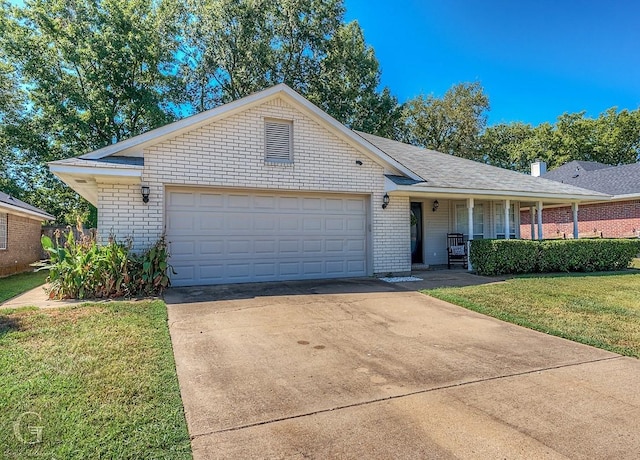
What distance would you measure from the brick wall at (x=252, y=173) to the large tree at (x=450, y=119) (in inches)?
867

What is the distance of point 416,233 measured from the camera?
13172mm

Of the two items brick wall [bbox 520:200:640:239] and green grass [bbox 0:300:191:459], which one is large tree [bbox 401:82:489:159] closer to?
brick wall [bbox 520:200:640:239]

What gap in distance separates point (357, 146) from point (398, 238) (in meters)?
2.85

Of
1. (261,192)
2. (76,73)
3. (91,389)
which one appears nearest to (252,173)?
(261,192)

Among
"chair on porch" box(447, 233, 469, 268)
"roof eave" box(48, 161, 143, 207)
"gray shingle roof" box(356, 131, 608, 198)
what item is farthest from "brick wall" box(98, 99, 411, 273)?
"chair on porch" box(447, 233, 469, 268)

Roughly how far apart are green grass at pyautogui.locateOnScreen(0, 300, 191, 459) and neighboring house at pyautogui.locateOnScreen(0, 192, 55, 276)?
35.0 feet

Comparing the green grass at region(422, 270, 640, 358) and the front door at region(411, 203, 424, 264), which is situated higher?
the front door at region(411, 203, 424, 264)

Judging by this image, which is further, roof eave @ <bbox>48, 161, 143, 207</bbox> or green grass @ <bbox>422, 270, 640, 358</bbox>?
roof eave @ <bbox>48, 161, 143, 207</bbox>

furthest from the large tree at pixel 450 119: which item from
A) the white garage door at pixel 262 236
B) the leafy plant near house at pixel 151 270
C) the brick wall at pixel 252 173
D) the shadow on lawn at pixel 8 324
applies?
the shadow on lawn at pixel 8 324

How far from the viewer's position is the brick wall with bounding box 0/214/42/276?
559 inches

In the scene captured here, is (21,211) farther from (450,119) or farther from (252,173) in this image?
(450,119)

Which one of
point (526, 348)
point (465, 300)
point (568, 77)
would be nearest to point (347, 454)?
point (526, 348)

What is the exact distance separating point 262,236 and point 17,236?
1258 cm

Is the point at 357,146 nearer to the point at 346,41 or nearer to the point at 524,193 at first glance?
the point at 524,193
